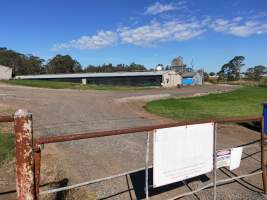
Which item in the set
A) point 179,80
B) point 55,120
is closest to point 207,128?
point 55,120

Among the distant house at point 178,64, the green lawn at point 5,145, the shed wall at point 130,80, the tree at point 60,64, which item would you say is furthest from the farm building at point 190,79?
the green lawn at point 5,145

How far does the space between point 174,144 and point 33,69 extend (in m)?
121

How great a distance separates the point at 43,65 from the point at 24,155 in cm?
12917

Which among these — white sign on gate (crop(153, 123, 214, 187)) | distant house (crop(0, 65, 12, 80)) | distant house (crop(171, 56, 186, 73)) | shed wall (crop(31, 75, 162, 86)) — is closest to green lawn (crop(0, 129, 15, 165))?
white sign on gate (crop(153, 123, 214, 187))

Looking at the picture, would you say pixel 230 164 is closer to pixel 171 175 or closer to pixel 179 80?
pixel 171 175

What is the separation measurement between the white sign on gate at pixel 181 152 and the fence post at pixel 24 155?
161 cm

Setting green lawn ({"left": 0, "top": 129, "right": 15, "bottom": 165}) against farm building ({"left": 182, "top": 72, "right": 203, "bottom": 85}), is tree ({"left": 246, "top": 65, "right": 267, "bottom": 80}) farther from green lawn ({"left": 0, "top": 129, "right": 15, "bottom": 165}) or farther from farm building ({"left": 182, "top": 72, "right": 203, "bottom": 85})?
green lawn ({"left": 0, "top": 129, "right": 15, "bottom": 165})

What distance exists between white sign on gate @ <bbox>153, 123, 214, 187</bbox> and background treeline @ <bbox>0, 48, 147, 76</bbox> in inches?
4461

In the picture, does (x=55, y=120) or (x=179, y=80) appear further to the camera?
(x=179, y=80)

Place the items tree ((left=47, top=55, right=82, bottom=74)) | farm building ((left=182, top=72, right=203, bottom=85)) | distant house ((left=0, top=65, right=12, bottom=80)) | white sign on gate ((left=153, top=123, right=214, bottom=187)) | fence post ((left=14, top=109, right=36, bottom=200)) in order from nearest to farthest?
fence post ((left=14, top=109, right=36, bottom=200)), white sign on gate ((left=153, top=123, right=214, bottom=187)), distant house ((left=0, top=65, right=12, bottom=80)), farm building ((left=182, top=72, right=203, bottom=85)), tree ((left=47, top=55, right=82, bottom=74))

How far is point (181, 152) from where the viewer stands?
4625 millimetres

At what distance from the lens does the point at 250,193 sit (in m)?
5.83

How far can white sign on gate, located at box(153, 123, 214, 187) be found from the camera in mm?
4363

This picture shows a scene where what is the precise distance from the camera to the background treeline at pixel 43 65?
11656 cm
